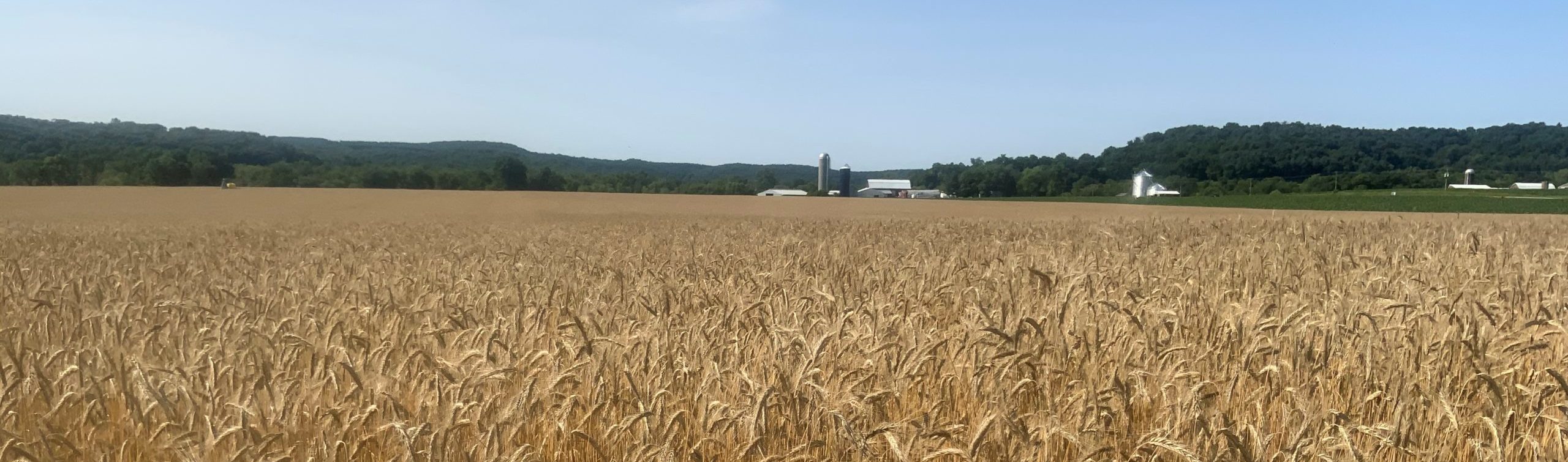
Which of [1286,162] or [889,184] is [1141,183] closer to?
[1286,162]

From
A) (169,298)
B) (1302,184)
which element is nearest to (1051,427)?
(169,298)

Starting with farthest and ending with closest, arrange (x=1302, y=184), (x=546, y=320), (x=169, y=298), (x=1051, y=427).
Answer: (x=1302, y=184), (x=169, y=298), (x=546, y=320), (x=1051, y=427)

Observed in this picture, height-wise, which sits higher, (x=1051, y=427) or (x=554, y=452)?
(x=1051, y=427)

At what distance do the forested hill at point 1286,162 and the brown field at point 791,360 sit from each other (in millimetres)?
66345

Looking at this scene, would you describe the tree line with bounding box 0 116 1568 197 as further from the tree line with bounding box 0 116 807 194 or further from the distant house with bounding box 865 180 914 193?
the distant house with bounding box 865 180 914 193

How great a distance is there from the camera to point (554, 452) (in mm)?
2383

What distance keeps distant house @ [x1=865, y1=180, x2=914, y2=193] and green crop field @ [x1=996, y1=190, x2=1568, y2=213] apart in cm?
4560

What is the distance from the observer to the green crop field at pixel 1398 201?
42719mm

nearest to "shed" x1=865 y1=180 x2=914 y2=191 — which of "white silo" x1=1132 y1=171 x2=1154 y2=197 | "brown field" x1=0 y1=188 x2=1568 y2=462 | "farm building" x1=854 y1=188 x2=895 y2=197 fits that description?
"farm building" x1=854 y1=188 x2=895 y2=197

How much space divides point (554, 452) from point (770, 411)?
573 millimetres

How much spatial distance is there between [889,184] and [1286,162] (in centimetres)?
4804

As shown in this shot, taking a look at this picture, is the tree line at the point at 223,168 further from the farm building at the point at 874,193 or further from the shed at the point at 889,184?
the shed at the point at 889,184

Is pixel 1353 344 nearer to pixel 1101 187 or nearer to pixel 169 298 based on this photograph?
pixel 169 298

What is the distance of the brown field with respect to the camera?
225 centimetres
